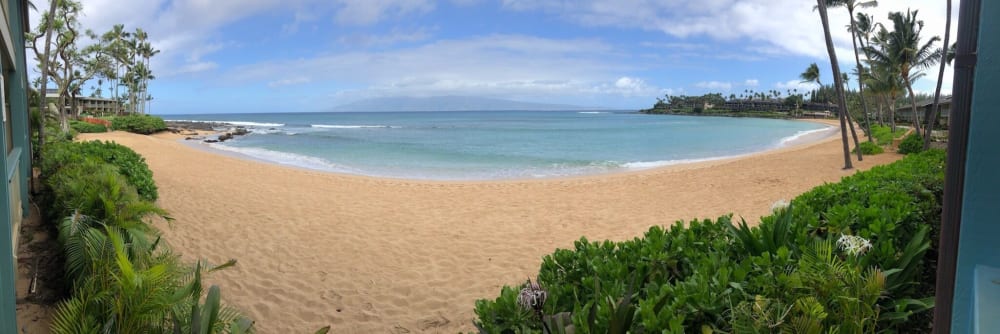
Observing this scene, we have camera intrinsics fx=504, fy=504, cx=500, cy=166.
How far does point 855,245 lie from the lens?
2.83 m

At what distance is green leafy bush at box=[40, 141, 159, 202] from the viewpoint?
24.6ft

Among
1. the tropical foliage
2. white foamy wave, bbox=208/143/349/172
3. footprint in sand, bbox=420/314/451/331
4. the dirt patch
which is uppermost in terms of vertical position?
the tropical foliage

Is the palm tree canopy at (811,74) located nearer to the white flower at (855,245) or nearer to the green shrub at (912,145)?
the green shrub at (912,145)

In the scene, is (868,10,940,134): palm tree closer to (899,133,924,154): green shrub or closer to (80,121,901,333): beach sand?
(899,133,924,154): green shrub

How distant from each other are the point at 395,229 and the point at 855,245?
6368 millimetres

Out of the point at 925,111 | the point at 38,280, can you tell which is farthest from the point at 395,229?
the point at 925,111

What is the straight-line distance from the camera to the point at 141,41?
50719 mm

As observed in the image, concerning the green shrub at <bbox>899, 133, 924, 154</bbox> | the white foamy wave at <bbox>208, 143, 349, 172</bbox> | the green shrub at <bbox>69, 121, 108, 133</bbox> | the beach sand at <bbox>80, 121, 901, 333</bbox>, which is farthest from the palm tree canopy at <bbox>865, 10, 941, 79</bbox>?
the green shrub at <bbox>69, 121, 108, 133</bbox>

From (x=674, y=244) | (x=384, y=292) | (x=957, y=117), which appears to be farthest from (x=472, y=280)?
(x=957, y=117)

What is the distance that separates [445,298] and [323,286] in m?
1.38

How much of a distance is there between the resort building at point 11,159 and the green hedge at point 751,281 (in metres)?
2.52

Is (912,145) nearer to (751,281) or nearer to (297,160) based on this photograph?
(751,281)

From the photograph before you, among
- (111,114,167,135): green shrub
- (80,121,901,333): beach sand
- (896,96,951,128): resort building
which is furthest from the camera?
(111,114,167,135): green shrub

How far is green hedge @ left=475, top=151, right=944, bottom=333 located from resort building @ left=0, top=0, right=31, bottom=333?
2524 mm
